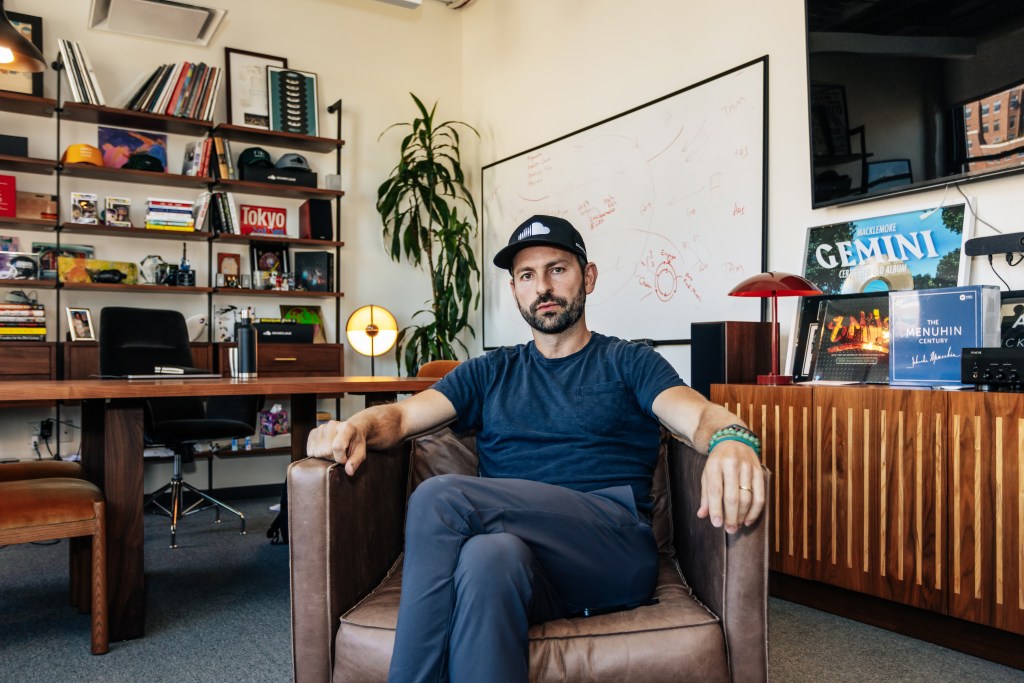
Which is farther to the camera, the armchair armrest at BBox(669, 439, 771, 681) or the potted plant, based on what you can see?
the potted plant

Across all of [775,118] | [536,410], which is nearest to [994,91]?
[775,118]

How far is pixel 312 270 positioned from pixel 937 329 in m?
3.60

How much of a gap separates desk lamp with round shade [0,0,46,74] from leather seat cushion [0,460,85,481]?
1580 millimetres

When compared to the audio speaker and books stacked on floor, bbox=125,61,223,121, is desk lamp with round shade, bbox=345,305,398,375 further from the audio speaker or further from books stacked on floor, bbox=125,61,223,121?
books stacked on floor, bbox=125,61,223,121

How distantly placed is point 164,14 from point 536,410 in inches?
147

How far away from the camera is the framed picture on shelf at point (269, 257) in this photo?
4746 millimetres

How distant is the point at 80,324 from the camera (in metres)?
4.21

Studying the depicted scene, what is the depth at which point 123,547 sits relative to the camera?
2.27 meters

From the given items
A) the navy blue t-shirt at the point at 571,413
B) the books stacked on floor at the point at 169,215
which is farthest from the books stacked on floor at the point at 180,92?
the navy blue t-shirt at the point at 571,413

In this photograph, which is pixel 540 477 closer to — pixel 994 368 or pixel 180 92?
pixel 994 368

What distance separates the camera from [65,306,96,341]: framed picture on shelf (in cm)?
418

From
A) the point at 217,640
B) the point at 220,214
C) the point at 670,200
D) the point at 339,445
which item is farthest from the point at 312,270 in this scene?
the point at 339,445

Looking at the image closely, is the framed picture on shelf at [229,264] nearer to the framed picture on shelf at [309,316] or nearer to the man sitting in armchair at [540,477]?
the framed picture on shelf at [309,316]

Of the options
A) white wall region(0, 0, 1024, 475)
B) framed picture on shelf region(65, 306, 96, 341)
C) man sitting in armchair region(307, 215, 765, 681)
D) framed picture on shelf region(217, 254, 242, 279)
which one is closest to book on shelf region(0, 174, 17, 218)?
white wall region(0, 0, 1024, 475)
